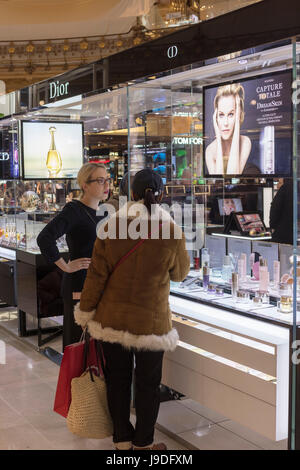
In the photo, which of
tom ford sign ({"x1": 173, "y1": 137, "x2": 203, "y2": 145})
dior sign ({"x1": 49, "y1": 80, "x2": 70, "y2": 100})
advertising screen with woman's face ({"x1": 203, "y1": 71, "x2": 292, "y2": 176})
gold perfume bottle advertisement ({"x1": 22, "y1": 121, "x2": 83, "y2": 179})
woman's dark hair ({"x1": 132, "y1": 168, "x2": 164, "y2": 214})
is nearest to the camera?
woman's dark hair ({"x1": 132, "y1": 168, "x2": 164, "y2": 214})

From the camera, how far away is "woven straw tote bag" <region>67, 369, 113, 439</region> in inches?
114

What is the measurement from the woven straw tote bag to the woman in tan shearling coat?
11 centimetres

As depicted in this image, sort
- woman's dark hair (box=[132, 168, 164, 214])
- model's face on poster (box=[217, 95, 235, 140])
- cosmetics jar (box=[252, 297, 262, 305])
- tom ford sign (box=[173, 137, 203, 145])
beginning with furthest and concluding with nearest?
1. tom ford sign (box=[173, 137, 203, 145])
2. model's face on poster (box=[217, 95, 235, 140])
3. cosmetics jar (box=[252, 297, 262, 305])
4. woman's dark hair (box=[132, 168, 164, 214])

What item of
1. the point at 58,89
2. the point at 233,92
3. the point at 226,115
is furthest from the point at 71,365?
the point at 58,89

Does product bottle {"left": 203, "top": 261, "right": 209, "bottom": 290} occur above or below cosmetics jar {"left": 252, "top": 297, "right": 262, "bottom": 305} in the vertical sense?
above

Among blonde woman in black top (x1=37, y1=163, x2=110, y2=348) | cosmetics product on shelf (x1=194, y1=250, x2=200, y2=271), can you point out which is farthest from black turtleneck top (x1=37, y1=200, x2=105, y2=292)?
cosmetics product on shelf (x1=194, y1=250, x2=200, y2=271)

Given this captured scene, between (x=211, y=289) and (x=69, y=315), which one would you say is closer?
(x=211, y=289)

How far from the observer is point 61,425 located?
11.3ft

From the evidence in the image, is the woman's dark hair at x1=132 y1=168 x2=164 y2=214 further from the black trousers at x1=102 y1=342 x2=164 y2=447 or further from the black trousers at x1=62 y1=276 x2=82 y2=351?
the black trousers at x1=62 y1=276 x2=82 y2=351

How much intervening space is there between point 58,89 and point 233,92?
1.81 metres

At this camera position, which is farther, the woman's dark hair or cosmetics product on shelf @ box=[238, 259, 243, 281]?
cosmetics product on shelf @ box=[238, 259, 243, 281]

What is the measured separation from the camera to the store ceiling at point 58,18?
8.20 meters

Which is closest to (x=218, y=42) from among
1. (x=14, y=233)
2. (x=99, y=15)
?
(x=14, y=233)

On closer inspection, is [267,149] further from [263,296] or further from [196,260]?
[196,260]
